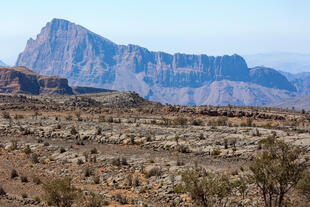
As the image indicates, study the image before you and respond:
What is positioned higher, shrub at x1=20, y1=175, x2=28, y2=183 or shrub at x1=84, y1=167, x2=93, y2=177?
shrub at x1=84, y1=167, x2=93, y2=177

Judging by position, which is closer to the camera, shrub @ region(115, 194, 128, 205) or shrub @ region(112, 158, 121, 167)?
shrub @ region(115, 194, 128, 205)

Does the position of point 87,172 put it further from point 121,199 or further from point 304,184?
point 304,184

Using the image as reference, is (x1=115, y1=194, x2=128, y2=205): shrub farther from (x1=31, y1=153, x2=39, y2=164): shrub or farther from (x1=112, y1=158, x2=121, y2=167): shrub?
(x1=31, y1=153, x2=39, y2=164): shrub

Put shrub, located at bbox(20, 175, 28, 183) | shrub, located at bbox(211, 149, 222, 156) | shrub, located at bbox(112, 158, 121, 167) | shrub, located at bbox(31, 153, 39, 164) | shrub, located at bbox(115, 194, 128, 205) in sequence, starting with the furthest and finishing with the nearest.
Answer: shrub, located at bbox(31, 153, 39, 164) < shrub, located at bbox(211, 149, 222, 156) < shrub, located at bbox(112, 158, 121, 167) < shrub, located at bbox(20, 175, 28, 183) < shrub, located at bbox(115, 194, 128, 205)

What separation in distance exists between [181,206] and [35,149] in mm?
17729

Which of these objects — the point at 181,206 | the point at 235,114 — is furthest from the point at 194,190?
the point at 235,114

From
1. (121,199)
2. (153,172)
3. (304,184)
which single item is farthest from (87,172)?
(304,184)

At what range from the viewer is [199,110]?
54.1 meters

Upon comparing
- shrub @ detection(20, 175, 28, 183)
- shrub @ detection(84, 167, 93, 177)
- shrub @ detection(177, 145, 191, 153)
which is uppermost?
shrub @ detection(177, 145, 191, 153)

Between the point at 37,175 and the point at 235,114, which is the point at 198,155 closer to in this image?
the point at 37,175

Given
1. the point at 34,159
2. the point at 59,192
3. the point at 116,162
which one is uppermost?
the point at 59,192

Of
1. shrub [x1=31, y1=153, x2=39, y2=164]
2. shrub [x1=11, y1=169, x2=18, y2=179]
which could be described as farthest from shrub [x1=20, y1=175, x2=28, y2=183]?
shrub [x1=31, y1=153, x2=39, y2=164]

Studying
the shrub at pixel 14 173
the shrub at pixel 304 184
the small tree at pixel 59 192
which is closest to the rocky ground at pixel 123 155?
the shrub at pixel 14 173

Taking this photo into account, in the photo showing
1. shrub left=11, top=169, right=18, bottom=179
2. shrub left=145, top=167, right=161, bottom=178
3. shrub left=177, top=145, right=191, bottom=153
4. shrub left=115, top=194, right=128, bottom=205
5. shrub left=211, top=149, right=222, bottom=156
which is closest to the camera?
shrub left=115, top=194, right=128, bottom=205
